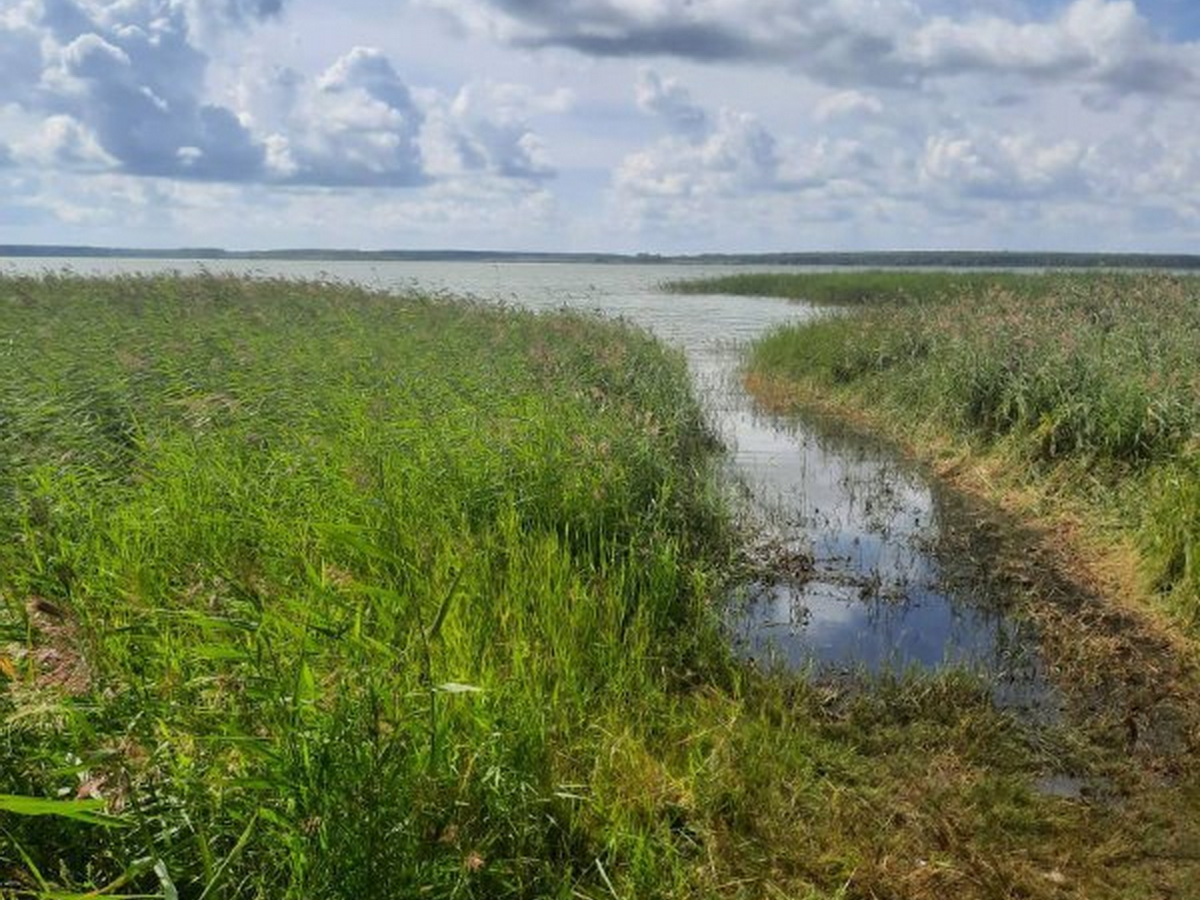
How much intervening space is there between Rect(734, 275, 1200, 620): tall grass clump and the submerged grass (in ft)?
12.1

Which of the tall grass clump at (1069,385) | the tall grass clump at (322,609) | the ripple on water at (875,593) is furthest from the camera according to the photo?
the tall grass clump at (1069,385)

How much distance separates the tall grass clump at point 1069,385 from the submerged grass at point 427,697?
3678 millimetres

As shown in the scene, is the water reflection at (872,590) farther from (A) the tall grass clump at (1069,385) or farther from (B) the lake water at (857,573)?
(A) the tall grass clump at (1069,385)

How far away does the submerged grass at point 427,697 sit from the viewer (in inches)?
121

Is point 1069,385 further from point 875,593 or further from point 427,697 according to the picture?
point 427,697

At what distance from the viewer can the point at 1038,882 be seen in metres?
4.23

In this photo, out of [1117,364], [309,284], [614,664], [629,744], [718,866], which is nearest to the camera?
[718,866]

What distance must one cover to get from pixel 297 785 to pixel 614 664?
8.52 ft

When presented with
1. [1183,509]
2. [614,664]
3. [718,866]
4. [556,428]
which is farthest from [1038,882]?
[556,428]

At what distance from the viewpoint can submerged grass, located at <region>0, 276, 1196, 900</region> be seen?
10.1 feet

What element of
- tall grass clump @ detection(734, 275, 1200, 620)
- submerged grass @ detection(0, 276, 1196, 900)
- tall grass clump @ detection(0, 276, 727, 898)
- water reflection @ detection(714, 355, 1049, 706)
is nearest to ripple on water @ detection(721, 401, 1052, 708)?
water reflection @ detection(714, 355, 1049, 706)

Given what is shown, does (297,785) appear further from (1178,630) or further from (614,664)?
(1178,630)

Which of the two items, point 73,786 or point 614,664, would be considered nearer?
point 73,786

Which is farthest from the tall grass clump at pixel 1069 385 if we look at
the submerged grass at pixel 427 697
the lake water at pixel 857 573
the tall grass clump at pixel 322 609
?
the tall grass clump at pixel 322 609
